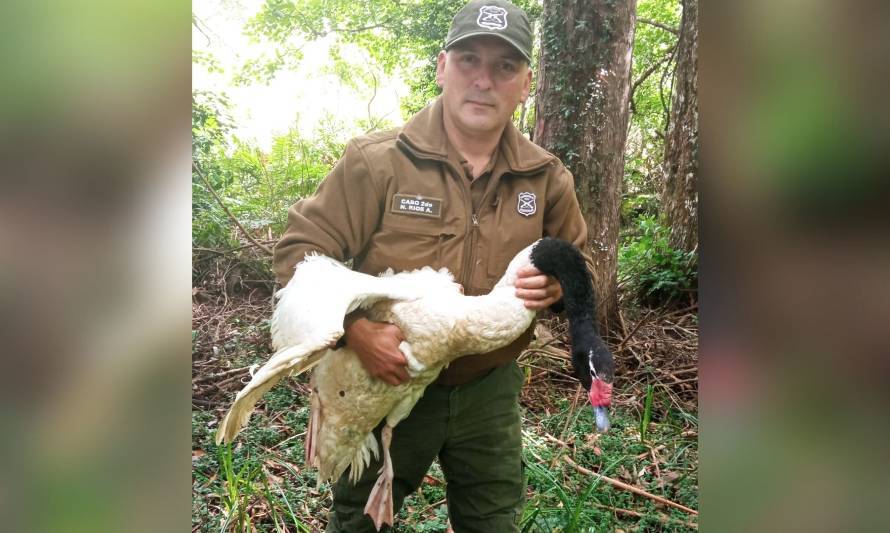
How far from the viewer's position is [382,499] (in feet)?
7.12

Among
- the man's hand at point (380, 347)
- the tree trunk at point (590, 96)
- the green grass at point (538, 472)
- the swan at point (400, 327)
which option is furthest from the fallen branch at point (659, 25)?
the man's hand at point (380, 347)

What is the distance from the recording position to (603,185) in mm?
3240

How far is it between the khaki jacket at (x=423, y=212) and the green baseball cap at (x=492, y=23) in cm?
29

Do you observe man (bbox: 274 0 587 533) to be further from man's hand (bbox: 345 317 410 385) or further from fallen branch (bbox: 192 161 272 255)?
fallen branch (bbox: 192 161 272 255)

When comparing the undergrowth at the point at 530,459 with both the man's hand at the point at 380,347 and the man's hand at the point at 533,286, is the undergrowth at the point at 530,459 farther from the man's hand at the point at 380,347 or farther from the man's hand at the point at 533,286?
the man's hand at the point at 533,286

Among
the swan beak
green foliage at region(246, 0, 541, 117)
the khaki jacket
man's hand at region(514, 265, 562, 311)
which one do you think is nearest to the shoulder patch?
the khaki jacket

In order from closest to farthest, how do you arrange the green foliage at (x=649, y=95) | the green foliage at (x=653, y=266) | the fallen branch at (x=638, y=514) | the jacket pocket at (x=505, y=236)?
the jacket pocket at (x=505, y=236) < the fallen branch at (x=638, y=514) < the green foliage at (x=653, y=266) < the green foliage at (x=649, y=95)

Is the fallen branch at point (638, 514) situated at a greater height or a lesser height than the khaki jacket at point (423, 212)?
lesser

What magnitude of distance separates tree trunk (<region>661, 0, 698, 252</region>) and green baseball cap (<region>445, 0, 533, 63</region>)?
163 cm

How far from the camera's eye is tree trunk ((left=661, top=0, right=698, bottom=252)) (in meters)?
3.21

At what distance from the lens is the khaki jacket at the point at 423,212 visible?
2.06 m

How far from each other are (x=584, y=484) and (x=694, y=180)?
204cm
